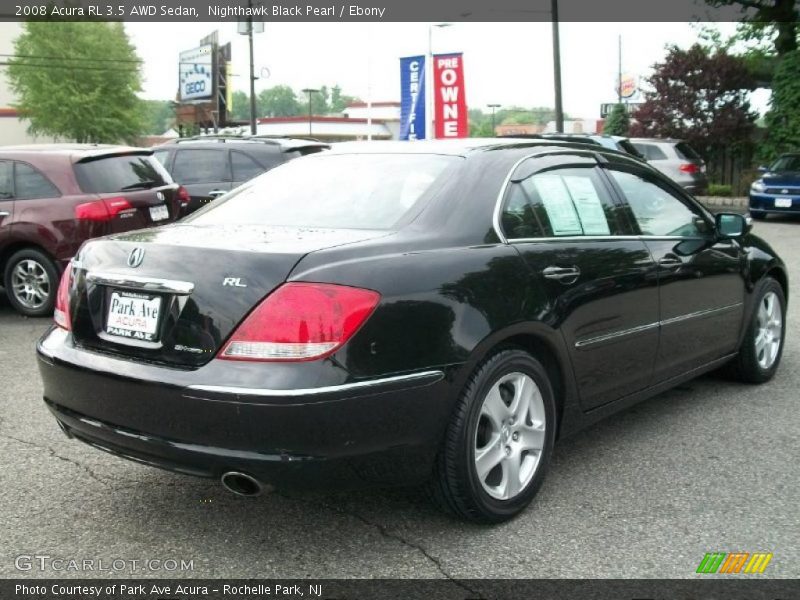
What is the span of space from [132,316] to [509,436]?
1531 mm

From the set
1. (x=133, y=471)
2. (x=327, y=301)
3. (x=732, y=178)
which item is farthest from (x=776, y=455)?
(x=732, y=178)

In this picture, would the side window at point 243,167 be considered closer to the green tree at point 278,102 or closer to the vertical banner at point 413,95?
the vertical banner at point 413,95

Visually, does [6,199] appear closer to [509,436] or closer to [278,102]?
[509,436]

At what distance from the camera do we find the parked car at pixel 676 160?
19.3 meters

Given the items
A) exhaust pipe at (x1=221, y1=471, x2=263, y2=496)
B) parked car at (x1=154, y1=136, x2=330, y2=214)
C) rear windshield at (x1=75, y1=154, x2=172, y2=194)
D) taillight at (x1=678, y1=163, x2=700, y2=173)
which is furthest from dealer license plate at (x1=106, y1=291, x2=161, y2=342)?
taillight at (x1=678, y1=163, x2=700, y2=173)

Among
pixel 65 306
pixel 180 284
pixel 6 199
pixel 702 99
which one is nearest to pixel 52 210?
pixel 6 199

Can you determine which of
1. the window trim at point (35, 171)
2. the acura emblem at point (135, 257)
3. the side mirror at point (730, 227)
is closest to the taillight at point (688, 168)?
the window trim at point (35, 171)

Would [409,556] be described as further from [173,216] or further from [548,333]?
[173,216]

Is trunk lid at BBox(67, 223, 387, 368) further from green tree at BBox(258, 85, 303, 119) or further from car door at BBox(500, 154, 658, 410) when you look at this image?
green tree at BBox(258, 85, 303, 119)

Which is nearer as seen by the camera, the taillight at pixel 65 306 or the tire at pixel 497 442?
the tire at pixel 497 442

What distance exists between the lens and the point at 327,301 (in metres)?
2.85

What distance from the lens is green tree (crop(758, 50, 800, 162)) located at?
76.9ft

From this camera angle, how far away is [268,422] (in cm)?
276

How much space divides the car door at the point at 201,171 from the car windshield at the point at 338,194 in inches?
299
